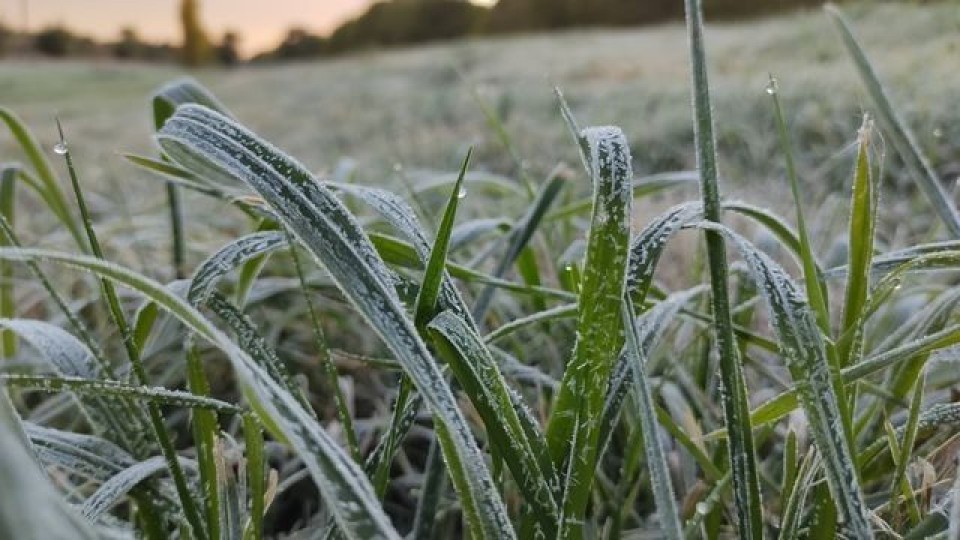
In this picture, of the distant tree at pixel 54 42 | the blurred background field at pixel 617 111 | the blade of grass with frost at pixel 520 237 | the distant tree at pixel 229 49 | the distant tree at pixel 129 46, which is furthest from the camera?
the distant tree at pixel 229 49

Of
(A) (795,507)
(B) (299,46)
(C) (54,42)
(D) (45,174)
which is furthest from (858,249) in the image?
(C) (54,42)

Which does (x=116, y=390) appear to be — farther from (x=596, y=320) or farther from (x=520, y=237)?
(x=520, y=237)

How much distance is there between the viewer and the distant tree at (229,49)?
2328 cm

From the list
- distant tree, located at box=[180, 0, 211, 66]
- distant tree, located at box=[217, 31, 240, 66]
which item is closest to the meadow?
distant tree, located at box=[180, 0, 211, 66]

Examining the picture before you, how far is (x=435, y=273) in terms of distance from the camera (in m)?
0.41

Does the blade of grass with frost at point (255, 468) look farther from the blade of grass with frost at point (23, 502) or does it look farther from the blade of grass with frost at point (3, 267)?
the blade of grass with frost at point (3, 267)

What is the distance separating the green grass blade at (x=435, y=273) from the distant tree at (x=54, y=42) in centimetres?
2371

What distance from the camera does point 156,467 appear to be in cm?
47

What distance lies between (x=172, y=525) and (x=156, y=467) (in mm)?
71

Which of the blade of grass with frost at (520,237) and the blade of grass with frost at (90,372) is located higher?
the blade of grass with frost at (520,237)

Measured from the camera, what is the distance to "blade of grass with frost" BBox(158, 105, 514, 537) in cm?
35

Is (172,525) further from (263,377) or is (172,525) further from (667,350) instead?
(667,350)

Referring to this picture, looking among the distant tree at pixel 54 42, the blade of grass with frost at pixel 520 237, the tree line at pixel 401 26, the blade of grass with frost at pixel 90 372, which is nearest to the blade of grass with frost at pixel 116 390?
the blade of grass with frost at pixel 90 372

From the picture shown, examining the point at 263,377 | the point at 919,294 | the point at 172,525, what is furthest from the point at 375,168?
Result: the point at 263,377
